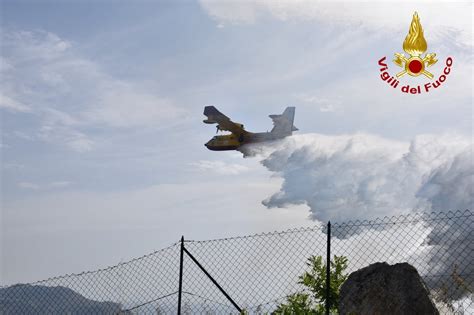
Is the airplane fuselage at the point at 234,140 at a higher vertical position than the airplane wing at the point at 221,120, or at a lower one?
lower

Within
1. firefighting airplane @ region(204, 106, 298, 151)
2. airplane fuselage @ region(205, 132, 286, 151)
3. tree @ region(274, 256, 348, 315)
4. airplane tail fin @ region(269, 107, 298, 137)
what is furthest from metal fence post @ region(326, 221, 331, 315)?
airplane tail fin @ region(269, 107, 298, 137)

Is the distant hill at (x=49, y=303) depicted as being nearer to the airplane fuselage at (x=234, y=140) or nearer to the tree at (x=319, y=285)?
the tree at (x=319, y=285)

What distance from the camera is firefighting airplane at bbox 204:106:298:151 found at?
4791 centimetres

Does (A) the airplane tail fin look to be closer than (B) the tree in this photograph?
No

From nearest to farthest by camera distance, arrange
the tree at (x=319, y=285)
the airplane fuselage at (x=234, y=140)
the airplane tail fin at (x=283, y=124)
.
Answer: the tree at (x=319, y=285), the airplane fuselage at (x=234, y=140), the airplane tail fin at (x=283, y=124)

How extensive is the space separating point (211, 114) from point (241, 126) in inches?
103

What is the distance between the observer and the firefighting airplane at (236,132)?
4791 centimetres

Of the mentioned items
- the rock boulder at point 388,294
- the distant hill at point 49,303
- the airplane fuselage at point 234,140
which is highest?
the airplane fuselage at point 234,140

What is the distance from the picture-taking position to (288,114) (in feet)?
173

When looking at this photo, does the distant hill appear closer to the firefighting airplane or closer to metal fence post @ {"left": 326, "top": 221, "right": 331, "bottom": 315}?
metal fence post @ {"left": 326, "top": 221, "right": 331, "bottom": 315}

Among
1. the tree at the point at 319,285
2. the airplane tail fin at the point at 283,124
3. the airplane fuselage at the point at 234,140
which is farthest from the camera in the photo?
the airplane tail fin at the point at 283,124

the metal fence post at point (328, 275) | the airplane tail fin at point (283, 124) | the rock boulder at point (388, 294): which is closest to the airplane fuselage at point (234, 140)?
the airplane tail fin at point (283, 124)

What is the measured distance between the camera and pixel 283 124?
51.3m

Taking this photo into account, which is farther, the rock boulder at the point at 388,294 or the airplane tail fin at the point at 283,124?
the airplane tail fin at the point at 283,124
